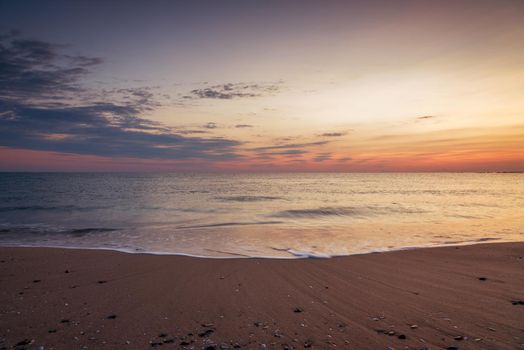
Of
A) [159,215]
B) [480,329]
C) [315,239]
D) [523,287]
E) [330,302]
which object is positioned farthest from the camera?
[159,215]

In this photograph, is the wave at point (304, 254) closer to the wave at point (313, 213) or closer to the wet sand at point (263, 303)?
the wet sand at point (263, 303)

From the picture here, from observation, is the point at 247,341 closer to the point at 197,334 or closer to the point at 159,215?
the point at 197,334

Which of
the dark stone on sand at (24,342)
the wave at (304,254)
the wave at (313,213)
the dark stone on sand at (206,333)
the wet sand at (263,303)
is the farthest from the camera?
the wave at (313,213)

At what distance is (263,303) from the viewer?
6.16 meters

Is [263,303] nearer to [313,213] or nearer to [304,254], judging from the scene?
[304,254]

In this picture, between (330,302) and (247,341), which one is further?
(330,302)

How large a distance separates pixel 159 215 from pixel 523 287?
2191 cm

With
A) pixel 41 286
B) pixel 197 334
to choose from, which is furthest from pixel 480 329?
pixel 41 286

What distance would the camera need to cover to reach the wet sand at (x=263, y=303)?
185 inches

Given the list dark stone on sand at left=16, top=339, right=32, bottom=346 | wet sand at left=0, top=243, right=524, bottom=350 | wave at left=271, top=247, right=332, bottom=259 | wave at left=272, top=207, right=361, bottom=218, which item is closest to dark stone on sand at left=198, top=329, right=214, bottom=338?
wet sand at left=0, top=243, right=524, bottom=350

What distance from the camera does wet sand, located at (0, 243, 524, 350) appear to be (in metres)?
4.70

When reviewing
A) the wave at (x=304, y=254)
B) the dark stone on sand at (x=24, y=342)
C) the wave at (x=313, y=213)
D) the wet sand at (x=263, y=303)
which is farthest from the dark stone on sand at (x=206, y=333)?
the wave at (x=313, y=213)

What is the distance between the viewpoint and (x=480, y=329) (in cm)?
496

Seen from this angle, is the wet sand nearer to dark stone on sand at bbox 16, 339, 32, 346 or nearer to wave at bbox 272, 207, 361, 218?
dark stone on sand at bbox 16, 339, 32, 346
